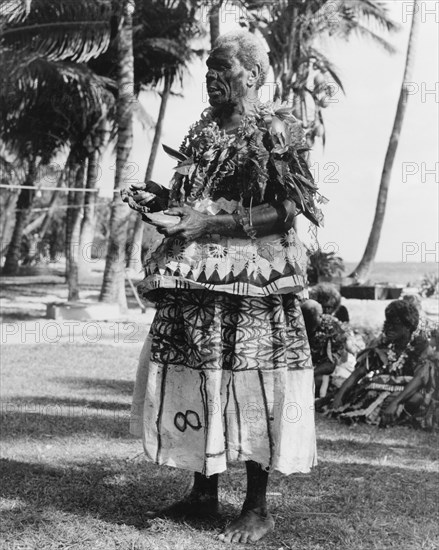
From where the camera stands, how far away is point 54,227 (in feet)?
135

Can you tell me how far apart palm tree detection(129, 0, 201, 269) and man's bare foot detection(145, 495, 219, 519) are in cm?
1534


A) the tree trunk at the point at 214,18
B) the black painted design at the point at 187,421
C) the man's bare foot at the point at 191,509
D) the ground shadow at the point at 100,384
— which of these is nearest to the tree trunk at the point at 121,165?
the tree trunk at the point at 214,18

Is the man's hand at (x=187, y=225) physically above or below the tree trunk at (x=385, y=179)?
below

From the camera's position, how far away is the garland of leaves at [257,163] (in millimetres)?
2881

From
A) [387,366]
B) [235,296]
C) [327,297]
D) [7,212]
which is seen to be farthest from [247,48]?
[7,212]

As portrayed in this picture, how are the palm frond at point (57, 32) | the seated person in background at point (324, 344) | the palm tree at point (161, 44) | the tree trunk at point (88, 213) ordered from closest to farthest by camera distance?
the seated person in background at point (324, 344), the palm frond at point (57, 32), the palm tree at point (161, 44), the tree trunk at point (88, 213)

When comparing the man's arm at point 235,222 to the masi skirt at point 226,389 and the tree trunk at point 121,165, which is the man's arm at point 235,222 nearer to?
the masi skirt at point 226,389

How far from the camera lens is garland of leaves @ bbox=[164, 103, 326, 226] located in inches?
113

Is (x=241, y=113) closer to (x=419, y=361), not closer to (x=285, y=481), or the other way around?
(x=285, y=481)

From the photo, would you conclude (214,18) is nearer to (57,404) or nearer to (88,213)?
(57,404)

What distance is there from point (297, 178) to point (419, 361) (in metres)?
3.42

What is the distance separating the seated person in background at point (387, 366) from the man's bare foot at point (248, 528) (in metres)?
2.76

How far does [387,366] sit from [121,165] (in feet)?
26.8

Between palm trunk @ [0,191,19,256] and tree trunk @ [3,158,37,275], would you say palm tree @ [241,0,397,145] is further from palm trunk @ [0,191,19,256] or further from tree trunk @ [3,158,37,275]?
palm trunk @ [0,191,19,256]
